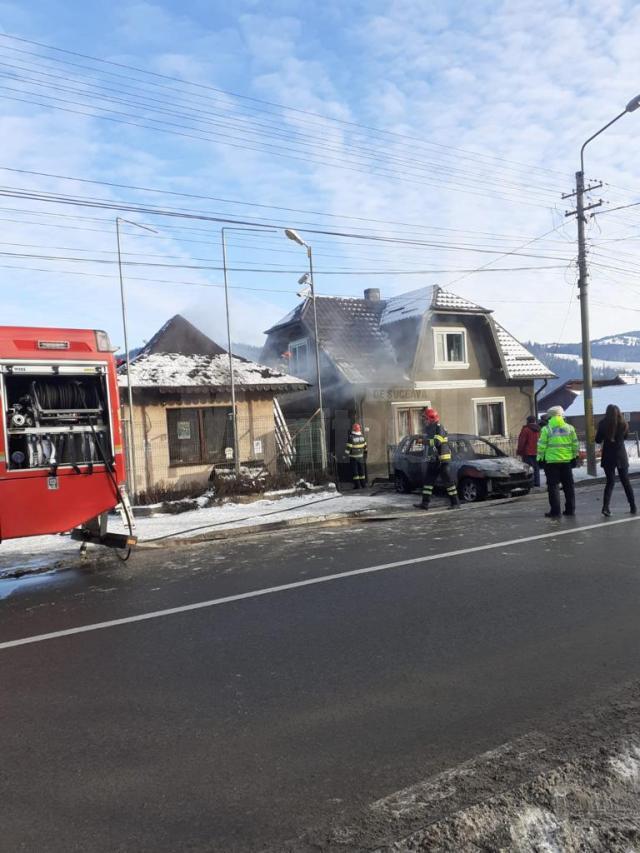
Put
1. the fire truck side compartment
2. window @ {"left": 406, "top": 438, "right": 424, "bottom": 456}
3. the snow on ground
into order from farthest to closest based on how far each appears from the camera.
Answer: window @ {"left": 406, "top": 438, "right": 424, "bottom": 456}
the snow on ground
the fire truck side compartment

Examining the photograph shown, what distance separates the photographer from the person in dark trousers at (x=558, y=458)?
10.7 metres

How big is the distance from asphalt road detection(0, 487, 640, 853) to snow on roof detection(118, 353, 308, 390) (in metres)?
9.81

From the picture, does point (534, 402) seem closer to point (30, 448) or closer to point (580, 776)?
point (30, 448)

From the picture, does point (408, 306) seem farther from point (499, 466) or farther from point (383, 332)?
point (499, 466)

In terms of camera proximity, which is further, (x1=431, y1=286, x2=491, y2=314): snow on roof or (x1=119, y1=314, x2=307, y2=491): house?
(x1=431, y1=286, x2=491, y2=314): snow on roof

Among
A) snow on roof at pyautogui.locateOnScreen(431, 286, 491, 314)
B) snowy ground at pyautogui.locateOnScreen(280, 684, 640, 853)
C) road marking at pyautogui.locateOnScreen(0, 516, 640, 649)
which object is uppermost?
snow on roof at pyautogui.locateOnScreen(431, 286, 491, 314)

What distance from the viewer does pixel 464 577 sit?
696 centimetres

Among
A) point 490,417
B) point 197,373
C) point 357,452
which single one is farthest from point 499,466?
point 490,417

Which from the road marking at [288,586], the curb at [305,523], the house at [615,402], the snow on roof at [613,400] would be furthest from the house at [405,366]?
the snow on roof at [613,400]

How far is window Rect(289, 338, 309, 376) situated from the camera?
25.1 metres

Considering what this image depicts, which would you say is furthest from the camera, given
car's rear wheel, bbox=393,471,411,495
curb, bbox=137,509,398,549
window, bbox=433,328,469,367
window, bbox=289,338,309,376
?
window, bbox=289,338,309,376

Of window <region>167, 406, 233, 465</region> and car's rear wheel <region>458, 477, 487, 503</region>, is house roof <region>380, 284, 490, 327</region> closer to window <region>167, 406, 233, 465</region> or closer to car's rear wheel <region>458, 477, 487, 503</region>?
window <region>167, 406, 233, 465</region>

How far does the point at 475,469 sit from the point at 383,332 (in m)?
12.0

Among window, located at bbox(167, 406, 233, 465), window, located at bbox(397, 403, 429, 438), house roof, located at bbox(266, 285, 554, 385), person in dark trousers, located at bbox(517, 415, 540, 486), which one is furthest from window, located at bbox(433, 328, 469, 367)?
person in dark trousers, located at bbox(517, 415, 540, 486)
